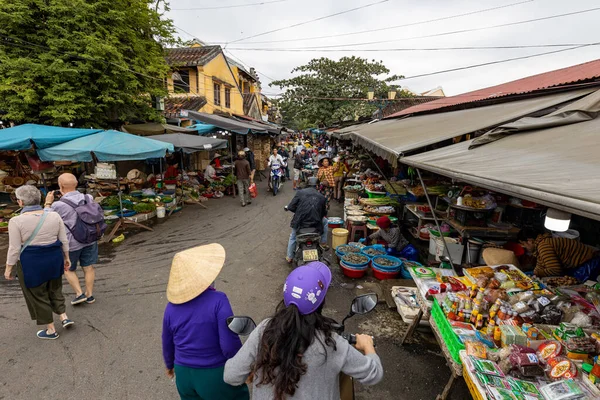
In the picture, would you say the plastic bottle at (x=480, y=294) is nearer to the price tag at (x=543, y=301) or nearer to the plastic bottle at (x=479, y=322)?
the plastic bottle at (x=479, y=322)

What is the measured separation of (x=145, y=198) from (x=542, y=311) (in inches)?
387

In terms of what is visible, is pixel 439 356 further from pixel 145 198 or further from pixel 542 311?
pixel 145 198

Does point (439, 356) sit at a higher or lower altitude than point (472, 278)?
lower

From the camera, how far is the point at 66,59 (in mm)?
9125

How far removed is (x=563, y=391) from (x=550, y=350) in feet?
1.14

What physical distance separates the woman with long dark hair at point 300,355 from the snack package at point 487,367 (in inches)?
47.1

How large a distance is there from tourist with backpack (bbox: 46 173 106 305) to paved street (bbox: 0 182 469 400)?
29.3 inches

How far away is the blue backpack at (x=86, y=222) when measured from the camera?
4.21 m

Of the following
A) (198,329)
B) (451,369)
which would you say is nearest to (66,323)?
(198,329)

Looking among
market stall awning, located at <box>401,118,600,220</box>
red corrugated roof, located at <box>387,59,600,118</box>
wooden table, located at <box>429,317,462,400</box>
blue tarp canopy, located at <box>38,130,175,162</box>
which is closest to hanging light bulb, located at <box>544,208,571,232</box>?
market stall awning, located at <box>401,118,600,220</box>

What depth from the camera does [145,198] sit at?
372 inches

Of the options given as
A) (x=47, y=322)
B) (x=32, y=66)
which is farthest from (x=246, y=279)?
(x=32, y=66)

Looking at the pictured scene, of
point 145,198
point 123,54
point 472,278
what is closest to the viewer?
point 472,278

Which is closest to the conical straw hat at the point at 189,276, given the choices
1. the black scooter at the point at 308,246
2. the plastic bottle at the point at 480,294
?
the plastic bottle at the point at 480,294
